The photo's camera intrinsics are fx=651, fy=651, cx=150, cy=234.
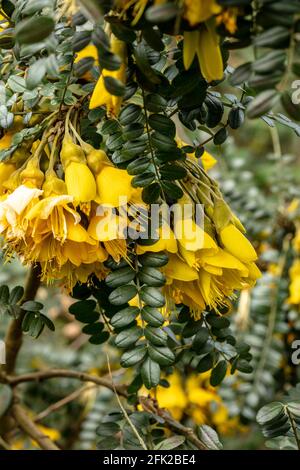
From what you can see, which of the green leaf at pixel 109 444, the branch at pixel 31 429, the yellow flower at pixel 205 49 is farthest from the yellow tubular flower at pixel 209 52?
the branch at pixel 31 429

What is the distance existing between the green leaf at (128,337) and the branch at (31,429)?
1.18 feet

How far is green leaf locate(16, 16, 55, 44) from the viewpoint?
0.52m

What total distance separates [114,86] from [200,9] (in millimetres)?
98

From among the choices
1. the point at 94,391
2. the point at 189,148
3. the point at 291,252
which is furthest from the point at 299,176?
the point at 189,148

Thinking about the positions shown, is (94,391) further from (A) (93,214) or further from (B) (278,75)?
(B) (278,75)

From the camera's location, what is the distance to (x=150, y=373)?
2.30 ft

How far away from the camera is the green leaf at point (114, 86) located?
1.73 feet

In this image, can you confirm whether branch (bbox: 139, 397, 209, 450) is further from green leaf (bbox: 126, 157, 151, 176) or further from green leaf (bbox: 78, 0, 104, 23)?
green leaf (bbox: 78, 0, 104, 23)

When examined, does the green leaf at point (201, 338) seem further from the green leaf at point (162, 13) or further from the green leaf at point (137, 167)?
the green leaf at point (162, 13)

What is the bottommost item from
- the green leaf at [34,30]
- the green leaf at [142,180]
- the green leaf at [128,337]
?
the green leaf at [128,337]

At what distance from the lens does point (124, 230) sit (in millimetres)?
644

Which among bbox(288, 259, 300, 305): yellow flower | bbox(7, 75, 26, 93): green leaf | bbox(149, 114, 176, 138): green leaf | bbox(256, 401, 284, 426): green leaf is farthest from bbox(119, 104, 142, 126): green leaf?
bbox(288, 259, 300, 305): yellow flower

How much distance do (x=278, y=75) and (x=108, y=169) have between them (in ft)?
0.74

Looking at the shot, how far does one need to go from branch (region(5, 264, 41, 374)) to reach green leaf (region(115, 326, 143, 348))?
20 cm
